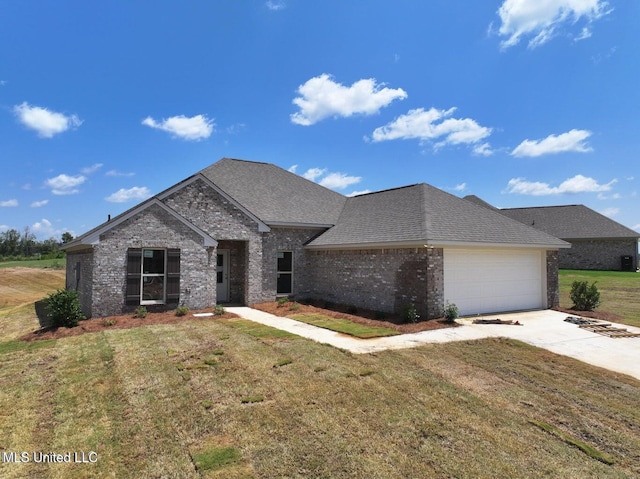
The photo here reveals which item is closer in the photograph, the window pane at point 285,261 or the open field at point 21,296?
the open field at point 21,296

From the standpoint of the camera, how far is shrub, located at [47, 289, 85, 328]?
1115 centimetres

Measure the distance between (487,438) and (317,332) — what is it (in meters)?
6.33

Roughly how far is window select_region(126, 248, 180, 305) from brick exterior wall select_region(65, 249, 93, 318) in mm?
1357

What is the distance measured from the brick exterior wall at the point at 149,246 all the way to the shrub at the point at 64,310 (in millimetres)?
808

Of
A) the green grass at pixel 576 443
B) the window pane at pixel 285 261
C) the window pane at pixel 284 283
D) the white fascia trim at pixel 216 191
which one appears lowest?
the green grass at pixel 576 443

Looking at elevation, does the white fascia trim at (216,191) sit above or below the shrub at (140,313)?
above

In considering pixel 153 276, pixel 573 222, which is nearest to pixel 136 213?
pixel 153 276

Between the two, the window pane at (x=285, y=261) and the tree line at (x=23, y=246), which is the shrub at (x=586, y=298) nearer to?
the window pane at (x=285, y=261)

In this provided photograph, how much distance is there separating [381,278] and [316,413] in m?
8.64

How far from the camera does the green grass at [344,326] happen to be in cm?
1016

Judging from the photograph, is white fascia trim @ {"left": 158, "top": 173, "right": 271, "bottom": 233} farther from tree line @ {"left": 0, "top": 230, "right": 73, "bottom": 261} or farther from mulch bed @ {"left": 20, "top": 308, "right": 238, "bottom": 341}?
tree line @ {"left": 0, "top": 230, "right": 73, "bottom": 261}

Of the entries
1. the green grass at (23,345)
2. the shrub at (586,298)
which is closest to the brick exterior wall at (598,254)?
the shrub at (586,298)

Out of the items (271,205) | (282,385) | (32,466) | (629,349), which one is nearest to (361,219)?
(271,205)

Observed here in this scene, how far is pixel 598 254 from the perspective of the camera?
3491cm
